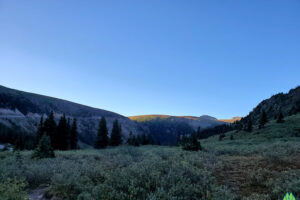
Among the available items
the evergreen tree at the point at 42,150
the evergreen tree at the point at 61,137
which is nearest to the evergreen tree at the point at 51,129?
the evergreen tree at the point at 61,137

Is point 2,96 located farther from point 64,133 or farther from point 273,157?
point 273,157

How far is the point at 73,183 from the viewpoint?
696cm

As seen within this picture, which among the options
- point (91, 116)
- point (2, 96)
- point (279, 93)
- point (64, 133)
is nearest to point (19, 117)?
point (2, 96)

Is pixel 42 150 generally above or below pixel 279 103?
below

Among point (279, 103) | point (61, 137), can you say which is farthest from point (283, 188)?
point (279, 103)

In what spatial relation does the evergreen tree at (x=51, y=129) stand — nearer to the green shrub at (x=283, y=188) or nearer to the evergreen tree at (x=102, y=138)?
the evergreen tree at (x=102, y=138)

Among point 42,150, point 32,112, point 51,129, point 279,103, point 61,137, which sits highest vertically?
point 279,103

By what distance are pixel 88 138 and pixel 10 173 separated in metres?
144

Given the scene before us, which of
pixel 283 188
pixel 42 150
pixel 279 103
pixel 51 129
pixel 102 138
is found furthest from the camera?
pixel 279 103

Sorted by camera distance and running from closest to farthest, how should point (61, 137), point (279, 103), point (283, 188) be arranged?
1. point (283, 188)
2. point (61, 137)
3. point (279, 103)

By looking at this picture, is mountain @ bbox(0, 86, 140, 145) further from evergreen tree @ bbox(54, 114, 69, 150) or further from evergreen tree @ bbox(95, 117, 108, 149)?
evergreen tree @ bbox(54, 114, 69, 150)

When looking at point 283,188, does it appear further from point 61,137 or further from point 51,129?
point 61,137

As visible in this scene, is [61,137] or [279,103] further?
[279,103]

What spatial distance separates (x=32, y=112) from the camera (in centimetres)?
12975
